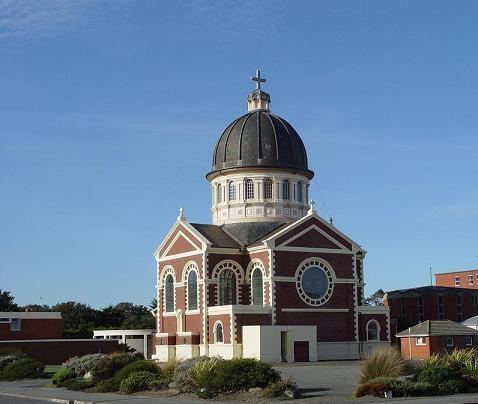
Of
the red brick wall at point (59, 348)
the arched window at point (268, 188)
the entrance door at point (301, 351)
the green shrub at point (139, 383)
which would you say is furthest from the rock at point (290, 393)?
the red brick wall at point (59, 348)

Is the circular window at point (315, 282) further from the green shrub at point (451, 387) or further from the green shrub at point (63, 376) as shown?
the green shrub at point (451, 387)

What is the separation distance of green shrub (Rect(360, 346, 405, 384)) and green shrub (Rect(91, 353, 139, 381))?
11.6m

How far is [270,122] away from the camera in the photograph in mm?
66000

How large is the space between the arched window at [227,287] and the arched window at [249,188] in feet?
21.8

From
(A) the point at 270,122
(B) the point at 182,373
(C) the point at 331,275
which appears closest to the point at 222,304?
(C) the point at 331,275

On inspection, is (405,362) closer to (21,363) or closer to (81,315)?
(21,363)

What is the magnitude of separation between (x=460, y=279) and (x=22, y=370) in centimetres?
7522

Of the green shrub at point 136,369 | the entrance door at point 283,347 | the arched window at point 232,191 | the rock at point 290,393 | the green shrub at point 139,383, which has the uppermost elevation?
the arched window at point 232,191

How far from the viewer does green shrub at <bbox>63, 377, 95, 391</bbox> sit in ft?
113

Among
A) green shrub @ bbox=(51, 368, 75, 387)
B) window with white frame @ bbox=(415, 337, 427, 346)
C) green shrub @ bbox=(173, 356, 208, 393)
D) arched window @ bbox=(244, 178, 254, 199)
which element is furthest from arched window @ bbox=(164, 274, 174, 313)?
green shrub @ bbox=(173, 356, 208, 393)

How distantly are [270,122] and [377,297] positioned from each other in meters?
50.1

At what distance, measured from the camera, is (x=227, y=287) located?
2410 inches

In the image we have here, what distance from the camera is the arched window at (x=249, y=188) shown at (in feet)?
213

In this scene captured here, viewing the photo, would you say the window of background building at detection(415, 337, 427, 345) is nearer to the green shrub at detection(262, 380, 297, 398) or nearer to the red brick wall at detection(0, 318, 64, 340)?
the red brick wall at detection(0, 318, 64, 340)
